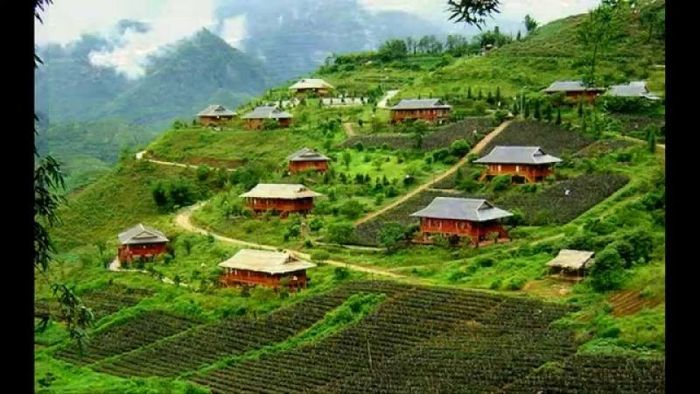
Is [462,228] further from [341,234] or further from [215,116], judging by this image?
[215,116]

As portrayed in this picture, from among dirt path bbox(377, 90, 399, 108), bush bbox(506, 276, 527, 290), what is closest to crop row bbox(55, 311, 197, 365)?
bush bbox(506, 276, 527, 290)

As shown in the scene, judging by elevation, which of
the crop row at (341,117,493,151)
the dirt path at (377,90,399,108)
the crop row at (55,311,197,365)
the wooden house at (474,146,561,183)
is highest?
the dirt path at (377,90,399,108)

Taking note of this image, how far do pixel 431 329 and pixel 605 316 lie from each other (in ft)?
10.2

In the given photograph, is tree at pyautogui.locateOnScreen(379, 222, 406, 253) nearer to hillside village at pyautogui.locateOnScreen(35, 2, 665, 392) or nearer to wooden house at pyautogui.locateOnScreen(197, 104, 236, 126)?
hillside village at pyautogui.locateOnScreen(35, 2, 665, 392)

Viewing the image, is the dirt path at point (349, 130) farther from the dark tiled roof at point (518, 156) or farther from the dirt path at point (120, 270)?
the dirt path at point (120, 270)

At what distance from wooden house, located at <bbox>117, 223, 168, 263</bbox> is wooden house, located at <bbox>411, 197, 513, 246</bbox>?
6864mm

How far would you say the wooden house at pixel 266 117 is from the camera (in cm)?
3441

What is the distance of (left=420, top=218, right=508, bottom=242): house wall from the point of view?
2069cm

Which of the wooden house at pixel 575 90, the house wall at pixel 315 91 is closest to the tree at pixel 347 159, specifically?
the wooden house at pixel 575 90

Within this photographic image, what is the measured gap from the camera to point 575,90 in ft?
99.1

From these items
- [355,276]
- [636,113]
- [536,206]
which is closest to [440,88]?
[636,113]

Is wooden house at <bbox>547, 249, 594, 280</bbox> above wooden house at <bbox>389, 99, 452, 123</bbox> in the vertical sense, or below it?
below

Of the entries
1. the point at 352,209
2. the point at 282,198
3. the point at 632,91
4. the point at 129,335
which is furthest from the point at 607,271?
the point at 632,91

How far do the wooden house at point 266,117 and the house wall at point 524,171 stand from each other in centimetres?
1154
